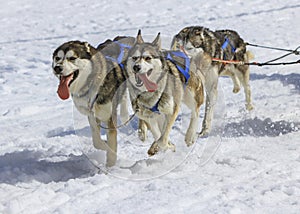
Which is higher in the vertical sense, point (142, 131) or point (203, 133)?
point (142, 131)

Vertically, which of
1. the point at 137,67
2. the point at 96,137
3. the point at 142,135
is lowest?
the point at 142,135

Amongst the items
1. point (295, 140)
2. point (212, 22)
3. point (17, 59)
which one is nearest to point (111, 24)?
point (212, 22)

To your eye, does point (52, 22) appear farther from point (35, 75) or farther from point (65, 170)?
point (65, 170)

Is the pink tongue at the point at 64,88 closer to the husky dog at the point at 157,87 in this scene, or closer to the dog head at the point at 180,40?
the husky dog at the point at 157,87

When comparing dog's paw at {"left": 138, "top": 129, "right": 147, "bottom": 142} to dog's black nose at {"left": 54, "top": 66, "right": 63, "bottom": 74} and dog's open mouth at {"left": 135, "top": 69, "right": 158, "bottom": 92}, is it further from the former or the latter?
dog's black nose at {"left": 54, "top": 66, "right": 63, "bottom": 74}

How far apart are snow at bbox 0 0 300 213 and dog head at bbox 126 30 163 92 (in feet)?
1.76

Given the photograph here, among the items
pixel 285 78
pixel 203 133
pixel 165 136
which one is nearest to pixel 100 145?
pixel 165 136

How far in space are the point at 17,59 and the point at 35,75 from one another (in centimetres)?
96

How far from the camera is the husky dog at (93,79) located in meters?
3.34

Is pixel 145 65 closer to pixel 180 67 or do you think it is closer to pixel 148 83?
pixel 148 83

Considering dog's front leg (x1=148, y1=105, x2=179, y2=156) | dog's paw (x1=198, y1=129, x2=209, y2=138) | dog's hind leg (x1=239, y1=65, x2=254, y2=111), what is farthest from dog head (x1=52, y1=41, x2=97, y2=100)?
dog's hind leg (x1=239, y1=65, x2=254, y2=111)

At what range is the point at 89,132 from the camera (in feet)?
12.7

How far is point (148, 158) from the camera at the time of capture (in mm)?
3855

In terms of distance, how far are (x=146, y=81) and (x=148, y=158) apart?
27.7 inches
